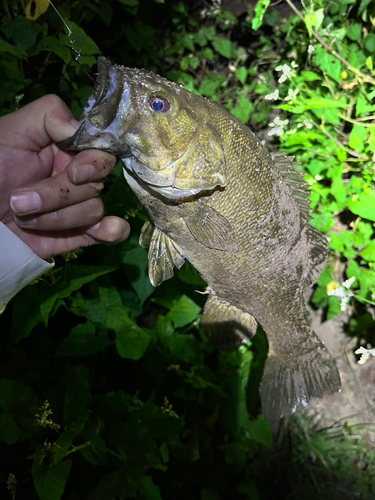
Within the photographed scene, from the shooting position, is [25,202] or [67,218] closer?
[25,202]

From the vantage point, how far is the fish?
95cm

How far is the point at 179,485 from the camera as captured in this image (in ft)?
6.32

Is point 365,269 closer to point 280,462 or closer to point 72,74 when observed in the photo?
point 280,462

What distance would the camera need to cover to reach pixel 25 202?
1.00 meters

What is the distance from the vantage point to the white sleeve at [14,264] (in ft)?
3.68

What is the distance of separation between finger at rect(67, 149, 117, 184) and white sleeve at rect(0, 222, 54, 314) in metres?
0.28

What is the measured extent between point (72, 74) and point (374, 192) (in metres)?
1.93

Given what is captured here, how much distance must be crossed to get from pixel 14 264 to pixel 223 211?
68 centimetres

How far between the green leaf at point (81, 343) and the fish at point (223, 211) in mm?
521

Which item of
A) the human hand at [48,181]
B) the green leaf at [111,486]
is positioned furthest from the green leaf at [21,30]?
the green leaf at [111,486]

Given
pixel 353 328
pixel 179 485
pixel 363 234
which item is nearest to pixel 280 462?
pixel 179 485

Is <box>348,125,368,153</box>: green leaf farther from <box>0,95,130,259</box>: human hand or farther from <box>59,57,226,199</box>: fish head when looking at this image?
<box>0,95,130,259</box>: human hand

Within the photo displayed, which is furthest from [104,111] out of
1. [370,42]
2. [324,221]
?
[370,42]

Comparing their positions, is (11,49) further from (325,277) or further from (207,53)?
(325,277)
